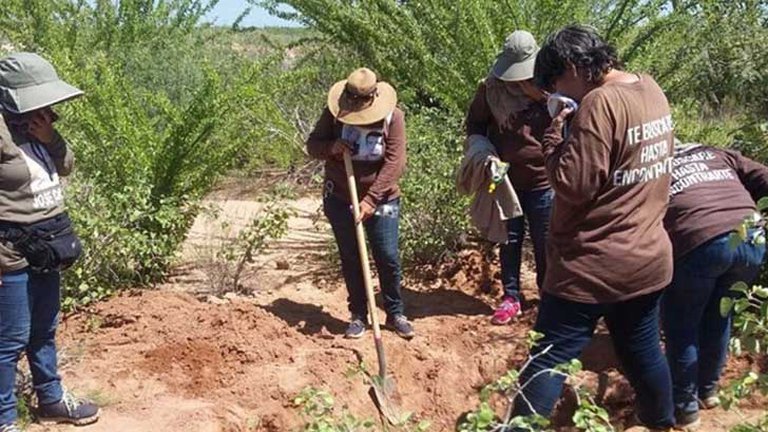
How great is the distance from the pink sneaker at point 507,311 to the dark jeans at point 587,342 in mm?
1437

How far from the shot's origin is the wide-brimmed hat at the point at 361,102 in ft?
15.4

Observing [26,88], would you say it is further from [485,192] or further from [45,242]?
[485,192]

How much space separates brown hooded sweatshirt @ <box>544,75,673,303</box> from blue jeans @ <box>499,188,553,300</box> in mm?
1245

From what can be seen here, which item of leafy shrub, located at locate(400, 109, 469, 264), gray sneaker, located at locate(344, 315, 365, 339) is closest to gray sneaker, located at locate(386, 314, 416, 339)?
gray sneaker, located at locate(344, 315, 365, 339)

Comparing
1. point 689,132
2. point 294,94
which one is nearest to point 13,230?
point 689,132

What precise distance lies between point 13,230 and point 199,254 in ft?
8.76

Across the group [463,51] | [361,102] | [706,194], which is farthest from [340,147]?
[463,51]

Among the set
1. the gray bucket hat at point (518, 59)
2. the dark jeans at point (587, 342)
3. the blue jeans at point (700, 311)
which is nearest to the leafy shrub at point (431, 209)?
the gray bucket hat at point (518, 59)

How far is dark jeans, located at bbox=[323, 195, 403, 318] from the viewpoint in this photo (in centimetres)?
493

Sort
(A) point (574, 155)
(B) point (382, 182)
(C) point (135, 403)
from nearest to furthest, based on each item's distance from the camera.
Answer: (A) point (574, 155)
(C) point (135, 403)
(B) point (382, 182)

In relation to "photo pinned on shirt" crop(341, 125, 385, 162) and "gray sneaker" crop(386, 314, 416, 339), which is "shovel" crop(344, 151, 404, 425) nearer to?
"photo pinned on shirt" crop(341, 125, 385, 162)

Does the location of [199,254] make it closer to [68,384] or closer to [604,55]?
[68,384]

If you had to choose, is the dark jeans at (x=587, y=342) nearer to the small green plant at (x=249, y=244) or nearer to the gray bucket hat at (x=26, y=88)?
the gray bucket hat at (x=26, y=88)

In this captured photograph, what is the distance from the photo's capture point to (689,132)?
6891 millimetres
